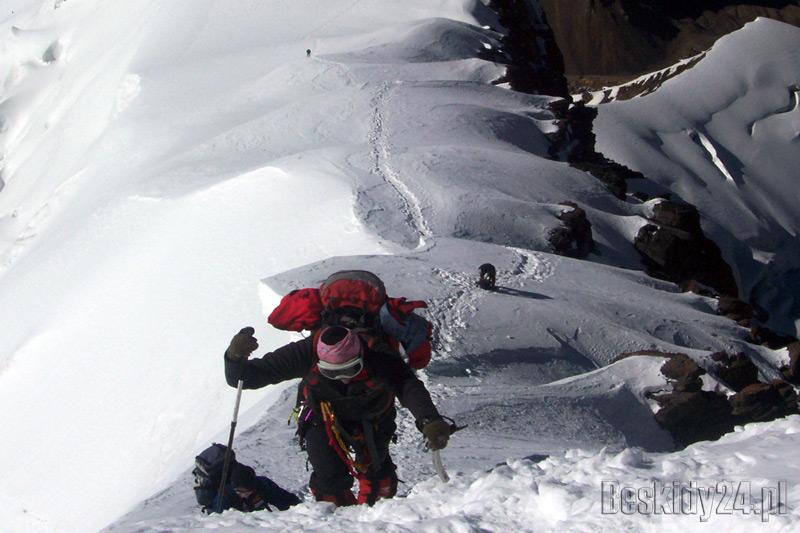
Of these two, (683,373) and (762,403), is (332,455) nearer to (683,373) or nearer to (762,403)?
(683,373)

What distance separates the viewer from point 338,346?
15.9ft

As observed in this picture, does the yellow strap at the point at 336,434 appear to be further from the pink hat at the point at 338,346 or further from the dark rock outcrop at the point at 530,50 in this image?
the dark rock outcrop at the point at 530,50

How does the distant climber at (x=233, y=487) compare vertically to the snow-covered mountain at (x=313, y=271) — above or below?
above

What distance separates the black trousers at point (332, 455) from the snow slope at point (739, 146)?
94.9 ft

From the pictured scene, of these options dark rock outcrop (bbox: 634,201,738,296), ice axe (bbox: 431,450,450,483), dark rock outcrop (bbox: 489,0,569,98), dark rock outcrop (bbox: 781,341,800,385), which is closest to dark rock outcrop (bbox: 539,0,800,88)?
dark rock outcrop (bbox: 489,0,569,98)

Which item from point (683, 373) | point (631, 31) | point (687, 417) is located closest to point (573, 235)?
point (683, 373)

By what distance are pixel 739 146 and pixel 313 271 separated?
3707cm

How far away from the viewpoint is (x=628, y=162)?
38.8m

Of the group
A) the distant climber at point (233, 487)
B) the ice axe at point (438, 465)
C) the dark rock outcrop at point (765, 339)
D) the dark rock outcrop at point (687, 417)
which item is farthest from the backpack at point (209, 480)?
the dark rock outcrop at point (765, 339)

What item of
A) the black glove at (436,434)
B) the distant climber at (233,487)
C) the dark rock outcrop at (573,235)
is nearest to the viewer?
the black glove at (436,434)

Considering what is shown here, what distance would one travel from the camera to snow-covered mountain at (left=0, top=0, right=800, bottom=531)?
610 centimetres

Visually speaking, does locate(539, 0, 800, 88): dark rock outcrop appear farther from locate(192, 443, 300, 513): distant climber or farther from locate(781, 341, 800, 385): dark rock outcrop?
locate(192, 443, 300, 513): distant climber

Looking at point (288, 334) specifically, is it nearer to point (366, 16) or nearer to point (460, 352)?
point (460, 352)

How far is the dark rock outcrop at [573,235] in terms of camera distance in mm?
16797
